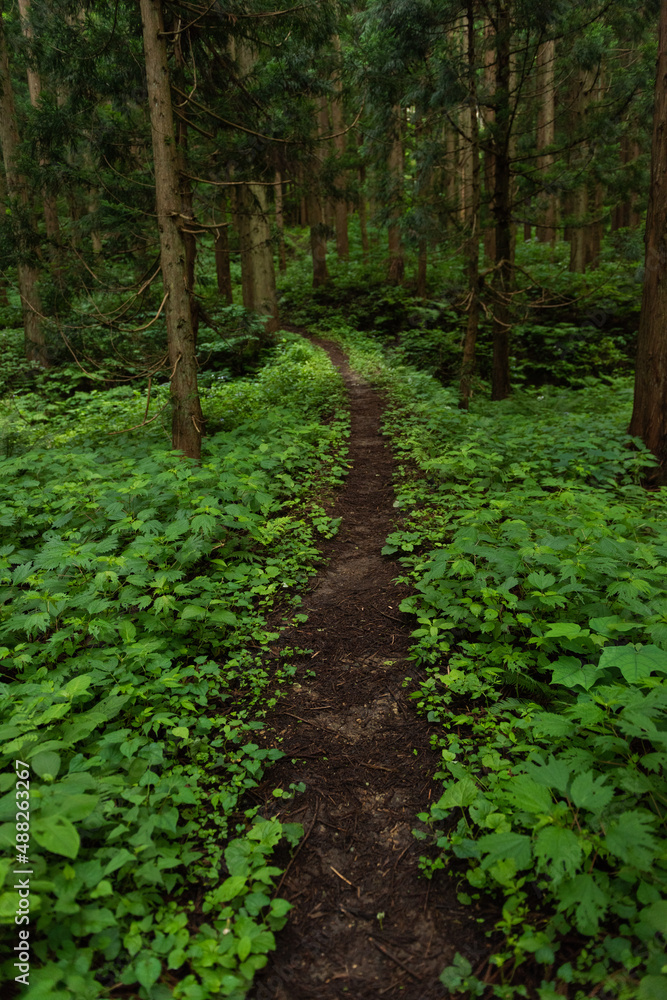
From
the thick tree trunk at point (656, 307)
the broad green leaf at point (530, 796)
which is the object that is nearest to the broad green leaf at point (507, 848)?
the broad green leaf at point (530, 796)

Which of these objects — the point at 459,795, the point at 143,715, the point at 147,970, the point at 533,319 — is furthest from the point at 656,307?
the point at 533,319

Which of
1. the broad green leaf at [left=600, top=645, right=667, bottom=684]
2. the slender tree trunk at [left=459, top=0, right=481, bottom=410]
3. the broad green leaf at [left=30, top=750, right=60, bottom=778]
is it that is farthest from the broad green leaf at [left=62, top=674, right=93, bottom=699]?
the slender tree trunk at [left=459, top=0, right=481, bottom=410]

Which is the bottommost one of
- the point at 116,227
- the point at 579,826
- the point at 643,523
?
the point at 579,826

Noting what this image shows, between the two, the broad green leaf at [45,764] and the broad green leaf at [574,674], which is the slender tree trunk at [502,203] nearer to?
the broad green leaf at [574,674]

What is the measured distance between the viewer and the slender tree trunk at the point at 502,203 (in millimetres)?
7875

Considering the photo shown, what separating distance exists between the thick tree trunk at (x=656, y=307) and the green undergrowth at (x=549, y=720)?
1.19 metres

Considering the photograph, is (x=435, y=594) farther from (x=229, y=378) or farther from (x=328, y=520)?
(x=229, y=378)

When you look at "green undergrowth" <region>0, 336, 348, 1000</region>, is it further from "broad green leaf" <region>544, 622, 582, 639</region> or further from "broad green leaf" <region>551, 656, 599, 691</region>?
"broad green leaf" <region>544, 622, 582, 639</region>

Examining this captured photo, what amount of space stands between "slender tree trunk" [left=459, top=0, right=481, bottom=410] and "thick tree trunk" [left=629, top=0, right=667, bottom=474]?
268 centimetres

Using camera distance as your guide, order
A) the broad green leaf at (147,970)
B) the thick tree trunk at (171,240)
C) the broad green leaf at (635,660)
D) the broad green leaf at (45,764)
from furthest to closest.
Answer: the thick tree trunk at (171,240) < the broad green leaf at (635,660) < the broad green leaf at (45,764) < the broad green leaf at (147,970)

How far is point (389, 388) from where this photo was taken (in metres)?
10.7

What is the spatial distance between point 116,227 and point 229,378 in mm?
4284

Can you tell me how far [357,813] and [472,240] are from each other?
8351mm

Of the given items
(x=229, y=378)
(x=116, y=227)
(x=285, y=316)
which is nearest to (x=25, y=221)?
(x=116, y=227)
